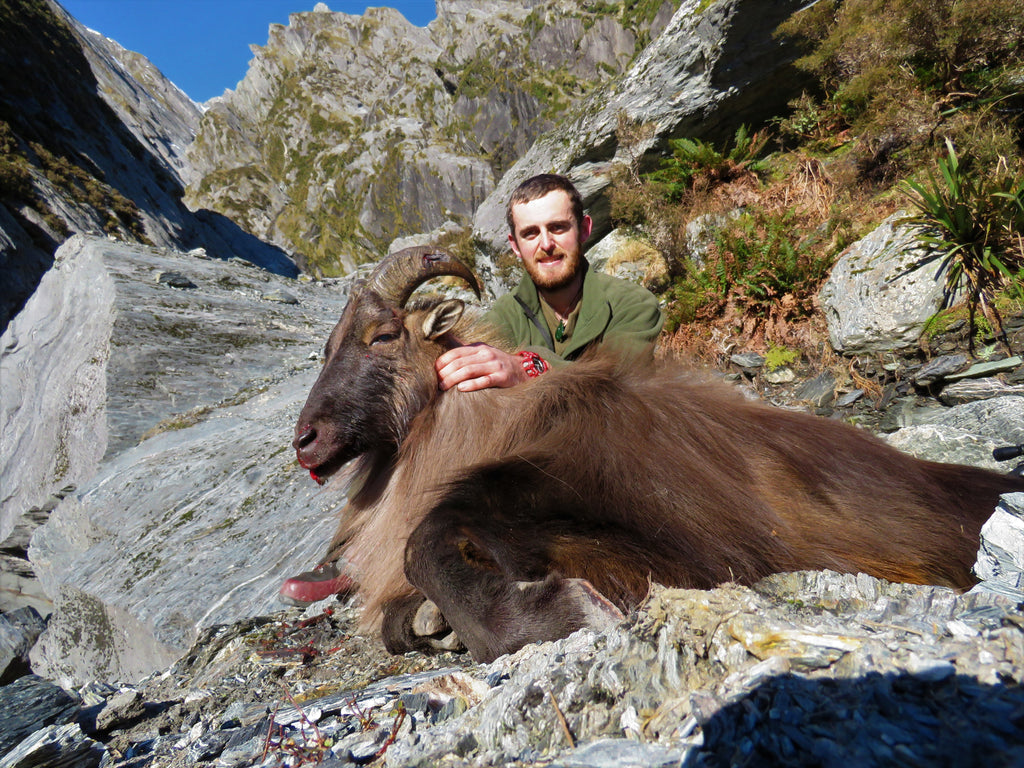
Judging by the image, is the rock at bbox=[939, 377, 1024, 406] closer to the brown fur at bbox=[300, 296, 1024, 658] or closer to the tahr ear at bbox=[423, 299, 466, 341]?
the brown fur at bbox=[300, 296, 1024, 658]

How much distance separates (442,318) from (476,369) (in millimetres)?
554

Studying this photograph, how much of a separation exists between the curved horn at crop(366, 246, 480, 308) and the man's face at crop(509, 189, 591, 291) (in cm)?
147

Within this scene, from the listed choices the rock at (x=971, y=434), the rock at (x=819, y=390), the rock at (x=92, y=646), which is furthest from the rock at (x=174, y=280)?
the rock at (x=971, y=434)

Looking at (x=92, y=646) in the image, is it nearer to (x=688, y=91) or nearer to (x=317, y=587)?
(x=317, y=587)

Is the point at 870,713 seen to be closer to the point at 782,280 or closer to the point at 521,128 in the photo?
the point at 782,280

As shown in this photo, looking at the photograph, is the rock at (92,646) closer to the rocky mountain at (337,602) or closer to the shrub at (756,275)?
the rocky mountain at (337,602)

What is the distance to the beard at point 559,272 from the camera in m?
4.95

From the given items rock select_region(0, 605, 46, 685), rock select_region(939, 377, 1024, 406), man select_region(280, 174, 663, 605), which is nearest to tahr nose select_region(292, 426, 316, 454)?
man select_region(280, 174, 663, 605)

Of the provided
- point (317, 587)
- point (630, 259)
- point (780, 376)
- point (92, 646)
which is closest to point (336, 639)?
point (317, 587)

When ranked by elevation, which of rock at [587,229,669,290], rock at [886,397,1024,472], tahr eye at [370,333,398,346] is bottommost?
rock at [886,397,1024,472]

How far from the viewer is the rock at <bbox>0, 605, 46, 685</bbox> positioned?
7.02 metres

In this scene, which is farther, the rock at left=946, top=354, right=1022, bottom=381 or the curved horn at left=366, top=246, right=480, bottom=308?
the rock at left=946, top=354, right=1022, bottom=381

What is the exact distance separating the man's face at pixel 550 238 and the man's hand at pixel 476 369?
1.86 metres

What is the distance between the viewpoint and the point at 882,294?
242 inches
